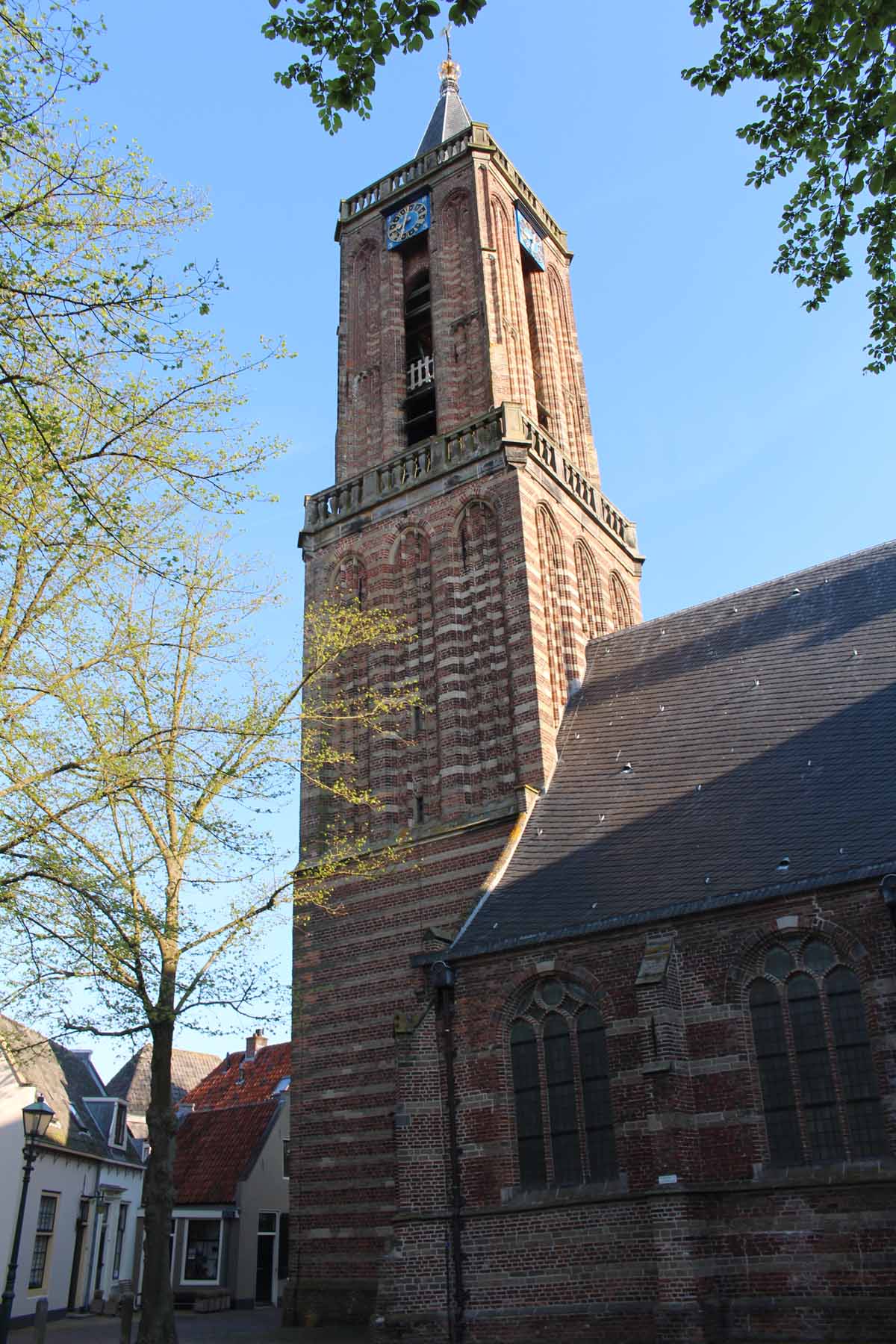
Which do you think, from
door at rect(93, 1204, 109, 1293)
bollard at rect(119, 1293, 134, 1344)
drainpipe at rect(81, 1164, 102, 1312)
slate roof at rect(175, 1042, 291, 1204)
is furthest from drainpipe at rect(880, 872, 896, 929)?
door at rect(93, 1204, 109, 1293)

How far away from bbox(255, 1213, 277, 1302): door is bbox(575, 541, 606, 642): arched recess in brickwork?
17372 millimetres

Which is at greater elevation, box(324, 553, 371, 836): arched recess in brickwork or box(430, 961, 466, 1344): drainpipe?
box(324, 553, 371, 836): arched recess in brickwork

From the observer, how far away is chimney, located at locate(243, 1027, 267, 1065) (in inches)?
1296

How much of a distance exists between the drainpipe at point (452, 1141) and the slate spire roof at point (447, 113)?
22968 mm

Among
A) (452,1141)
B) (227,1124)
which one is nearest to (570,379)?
(452,1141)

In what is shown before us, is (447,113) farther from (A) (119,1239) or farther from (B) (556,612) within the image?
(A) (119,1239)

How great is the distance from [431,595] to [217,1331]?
13944mm

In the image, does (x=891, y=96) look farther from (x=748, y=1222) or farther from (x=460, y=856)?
(x=460, y=856)

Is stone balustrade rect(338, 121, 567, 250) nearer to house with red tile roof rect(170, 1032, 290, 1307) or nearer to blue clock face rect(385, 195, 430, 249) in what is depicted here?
blue clock face rect(385, 195, 430, 249)

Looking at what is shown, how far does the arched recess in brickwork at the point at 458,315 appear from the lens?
23609mm

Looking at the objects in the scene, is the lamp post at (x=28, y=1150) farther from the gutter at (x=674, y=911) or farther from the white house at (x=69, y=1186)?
the gutter at (x=674, y=911)

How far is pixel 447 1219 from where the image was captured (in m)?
14.0

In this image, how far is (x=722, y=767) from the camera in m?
16.6

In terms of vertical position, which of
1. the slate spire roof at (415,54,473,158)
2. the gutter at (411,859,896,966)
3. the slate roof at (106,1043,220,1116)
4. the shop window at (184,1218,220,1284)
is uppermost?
the slate spire roof at (415,54,473,158)
